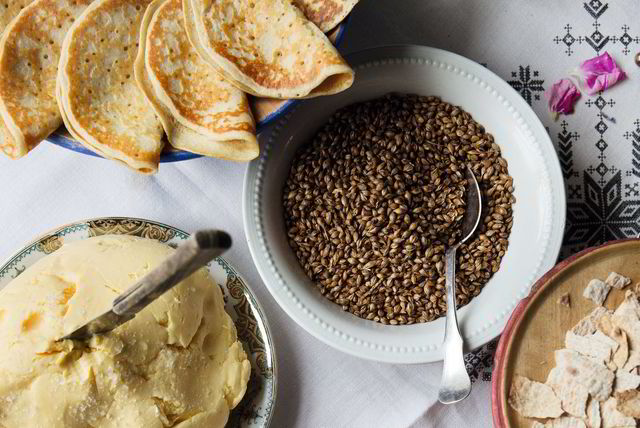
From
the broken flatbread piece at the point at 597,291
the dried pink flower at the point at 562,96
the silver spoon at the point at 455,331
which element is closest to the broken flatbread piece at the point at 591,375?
the broken flatbread piece at the point at 597,291

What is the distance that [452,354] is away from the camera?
1.43 meters

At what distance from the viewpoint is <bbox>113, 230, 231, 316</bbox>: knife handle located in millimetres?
814

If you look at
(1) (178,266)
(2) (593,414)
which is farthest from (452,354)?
(1) (178,266)

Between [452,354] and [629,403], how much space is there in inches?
13.1

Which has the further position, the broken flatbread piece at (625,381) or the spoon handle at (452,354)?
the spoon handle at (452,354)

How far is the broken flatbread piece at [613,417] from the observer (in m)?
1.32

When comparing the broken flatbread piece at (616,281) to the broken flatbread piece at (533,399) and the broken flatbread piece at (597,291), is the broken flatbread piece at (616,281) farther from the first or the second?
the broken flatbread piece at (533,399)

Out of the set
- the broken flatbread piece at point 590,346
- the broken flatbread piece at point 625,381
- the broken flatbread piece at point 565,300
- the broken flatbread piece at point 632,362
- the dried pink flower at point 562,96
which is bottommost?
the broken flatbread piece at point 625,381

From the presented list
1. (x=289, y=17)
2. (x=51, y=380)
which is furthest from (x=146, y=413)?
(x=289, y=17)

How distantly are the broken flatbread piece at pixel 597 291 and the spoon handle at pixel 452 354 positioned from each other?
26 cm

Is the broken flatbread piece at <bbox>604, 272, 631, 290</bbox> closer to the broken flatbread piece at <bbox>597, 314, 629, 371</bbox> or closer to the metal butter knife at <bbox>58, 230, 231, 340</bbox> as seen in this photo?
the broken flatbread piece at <bbox>597, 314, 629, 371</bbox>

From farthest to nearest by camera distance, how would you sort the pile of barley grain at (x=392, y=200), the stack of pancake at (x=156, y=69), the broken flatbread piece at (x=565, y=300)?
the pile of barley grain at (x=392, y=200) → the broken flatbread piece at (x=565, y=300) → the stack of pancake at (x=156, y=69)

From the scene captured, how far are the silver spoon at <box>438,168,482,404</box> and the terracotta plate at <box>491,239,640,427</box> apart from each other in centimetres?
9

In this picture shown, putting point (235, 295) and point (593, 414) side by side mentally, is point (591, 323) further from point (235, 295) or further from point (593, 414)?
point (235, 295)
